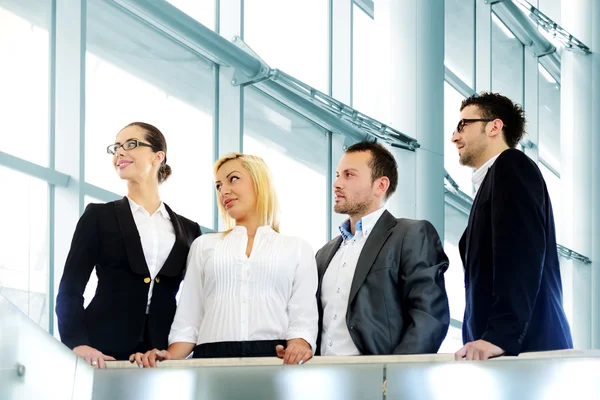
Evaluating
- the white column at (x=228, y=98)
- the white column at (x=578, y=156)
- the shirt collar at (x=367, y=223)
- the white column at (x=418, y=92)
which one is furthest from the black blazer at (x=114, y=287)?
the white column at (x=578, y=156)

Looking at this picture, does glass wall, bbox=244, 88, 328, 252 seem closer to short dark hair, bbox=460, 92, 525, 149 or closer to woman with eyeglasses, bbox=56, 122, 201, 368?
woman with eyeglasses, bbox=56, 122, 201, 368

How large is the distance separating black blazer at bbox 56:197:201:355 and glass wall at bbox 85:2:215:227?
11.9 feet

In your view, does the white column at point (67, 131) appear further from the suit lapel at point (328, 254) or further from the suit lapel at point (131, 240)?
the suit lapel at point (328, 254)

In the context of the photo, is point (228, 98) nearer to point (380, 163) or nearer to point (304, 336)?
point (380, 163)

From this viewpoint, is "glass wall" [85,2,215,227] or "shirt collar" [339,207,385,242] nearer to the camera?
"shirt collar" [339,207,385,242]

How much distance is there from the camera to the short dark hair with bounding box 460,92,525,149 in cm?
464

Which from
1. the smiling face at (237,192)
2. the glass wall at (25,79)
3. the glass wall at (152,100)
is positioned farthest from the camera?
the glass wall at (152,100)

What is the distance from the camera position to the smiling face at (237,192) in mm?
4512

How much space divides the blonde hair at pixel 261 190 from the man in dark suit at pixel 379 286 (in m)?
0.35

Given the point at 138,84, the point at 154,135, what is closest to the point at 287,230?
the point at 138,84

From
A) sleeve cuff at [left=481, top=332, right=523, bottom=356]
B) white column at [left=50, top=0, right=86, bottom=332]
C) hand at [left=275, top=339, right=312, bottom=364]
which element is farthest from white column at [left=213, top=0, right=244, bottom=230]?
sleeve cuff at [left=481, top=332, right=523, bottom=356]

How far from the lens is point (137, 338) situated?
4.38 meters

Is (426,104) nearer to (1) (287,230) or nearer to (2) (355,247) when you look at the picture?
(1) (287,230)

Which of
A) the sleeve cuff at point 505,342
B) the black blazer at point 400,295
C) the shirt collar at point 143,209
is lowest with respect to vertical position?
the sleeve cuff at point 505,342
